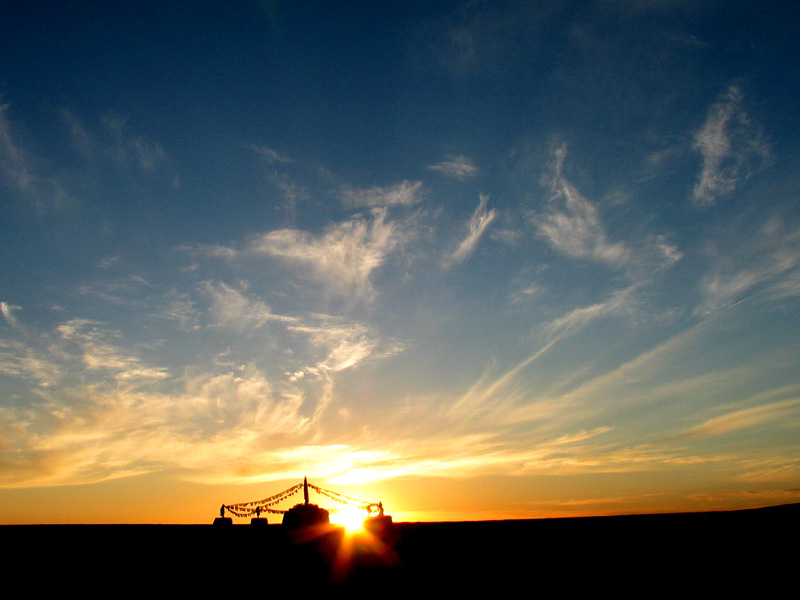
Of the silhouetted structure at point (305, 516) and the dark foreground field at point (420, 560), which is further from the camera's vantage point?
the silhouetted structure at point (305, 516)

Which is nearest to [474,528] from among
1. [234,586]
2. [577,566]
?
[577,566]

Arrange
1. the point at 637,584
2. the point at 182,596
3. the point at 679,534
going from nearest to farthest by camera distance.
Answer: the point at 182,596, the point at 637,584, the point at 679,534

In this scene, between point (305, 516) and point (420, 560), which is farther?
point (305, 516)

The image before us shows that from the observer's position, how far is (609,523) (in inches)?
640

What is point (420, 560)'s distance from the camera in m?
14.4

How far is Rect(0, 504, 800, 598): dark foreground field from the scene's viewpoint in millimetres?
13070

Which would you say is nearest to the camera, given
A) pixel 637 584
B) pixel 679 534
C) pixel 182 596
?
pixel 182 596

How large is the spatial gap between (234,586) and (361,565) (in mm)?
3597

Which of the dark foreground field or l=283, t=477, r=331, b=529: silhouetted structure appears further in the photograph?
l=283, t=477, r=331, b=529: silhouetted structure

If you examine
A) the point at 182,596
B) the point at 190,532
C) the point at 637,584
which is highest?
the point at 190,532

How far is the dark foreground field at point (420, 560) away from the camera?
1307 centimetres

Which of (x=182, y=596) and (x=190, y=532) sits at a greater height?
(x=190, y=532)

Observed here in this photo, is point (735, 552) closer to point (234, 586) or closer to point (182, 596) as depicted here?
point (234, 586)

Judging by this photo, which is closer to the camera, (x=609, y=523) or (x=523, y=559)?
(x=523, y=559)
